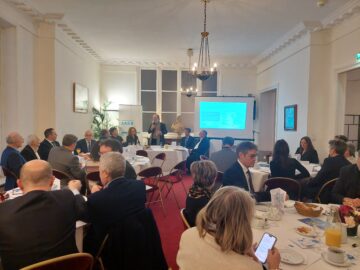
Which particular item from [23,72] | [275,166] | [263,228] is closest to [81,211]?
[263,228]

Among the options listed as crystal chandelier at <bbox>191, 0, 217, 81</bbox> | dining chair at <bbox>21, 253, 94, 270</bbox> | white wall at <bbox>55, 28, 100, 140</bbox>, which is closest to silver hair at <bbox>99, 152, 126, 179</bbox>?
dining chair at <bbox>21, 253, 94, 270</bbox>

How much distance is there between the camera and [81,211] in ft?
6.32

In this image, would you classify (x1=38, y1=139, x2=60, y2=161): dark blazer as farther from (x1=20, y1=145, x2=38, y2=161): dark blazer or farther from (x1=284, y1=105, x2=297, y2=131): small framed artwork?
(x1=284, y1=105, x2=297, y2=131): small framed artwork

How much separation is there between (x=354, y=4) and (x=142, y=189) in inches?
188

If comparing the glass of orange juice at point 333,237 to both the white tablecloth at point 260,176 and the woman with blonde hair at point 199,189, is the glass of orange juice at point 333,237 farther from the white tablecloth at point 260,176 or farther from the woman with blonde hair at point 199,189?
the white tablecloth at point 260,176

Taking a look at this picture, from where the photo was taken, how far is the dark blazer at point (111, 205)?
2.04 metres

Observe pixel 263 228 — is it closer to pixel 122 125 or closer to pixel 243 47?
pixel 243 47

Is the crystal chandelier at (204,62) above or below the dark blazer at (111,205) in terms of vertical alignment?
above

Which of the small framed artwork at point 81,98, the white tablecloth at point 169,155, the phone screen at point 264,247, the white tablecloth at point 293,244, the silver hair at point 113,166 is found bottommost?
the white tablecloth at point 169,155

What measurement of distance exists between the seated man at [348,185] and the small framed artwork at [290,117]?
4120 millimetres

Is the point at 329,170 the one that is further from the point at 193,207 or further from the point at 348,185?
the point at 193,207

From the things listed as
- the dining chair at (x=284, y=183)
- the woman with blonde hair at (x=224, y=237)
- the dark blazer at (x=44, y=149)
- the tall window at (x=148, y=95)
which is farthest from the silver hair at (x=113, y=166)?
the tall window at (x=148, y=95)

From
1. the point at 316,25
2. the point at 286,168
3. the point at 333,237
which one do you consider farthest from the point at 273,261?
the point at 316,25

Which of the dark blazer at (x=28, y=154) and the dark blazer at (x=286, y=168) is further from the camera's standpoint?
the dark blazer at (x=28, y=154)
